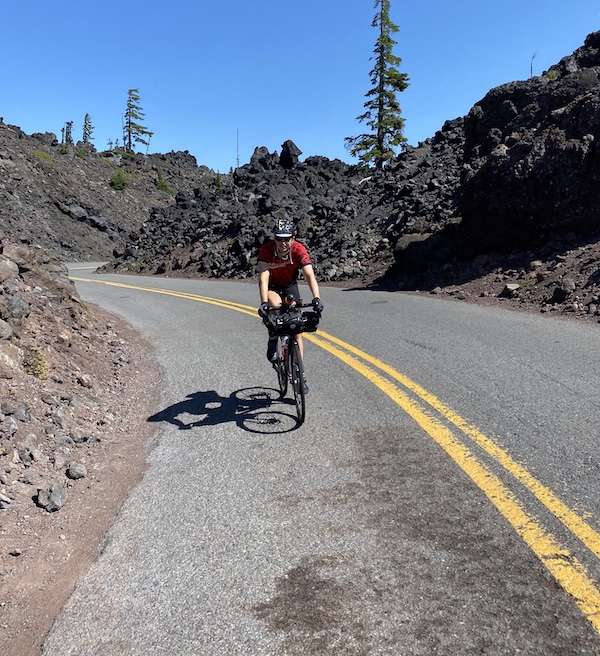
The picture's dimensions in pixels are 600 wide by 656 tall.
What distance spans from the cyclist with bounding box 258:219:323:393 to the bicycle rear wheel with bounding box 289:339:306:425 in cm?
19

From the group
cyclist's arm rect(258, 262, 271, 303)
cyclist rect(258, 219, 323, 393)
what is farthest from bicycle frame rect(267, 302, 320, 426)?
cyclist's arm rect(258, 262, 271, 303)

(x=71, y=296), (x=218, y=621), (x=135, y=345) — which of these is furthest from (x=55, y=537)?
(x=71, y=296)

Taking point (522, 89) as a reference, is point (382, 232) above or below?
below

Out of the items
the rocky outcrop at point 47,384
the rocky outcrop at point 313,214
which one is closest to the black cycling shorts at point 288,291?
the rocky outcrop at point 47,384

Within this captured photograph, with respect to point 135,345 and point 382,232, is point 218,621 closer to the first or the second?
point 135,345

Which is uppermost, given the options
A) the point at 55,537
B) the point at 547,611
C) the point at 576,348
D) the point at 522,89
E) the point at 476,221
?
the point at 522,89

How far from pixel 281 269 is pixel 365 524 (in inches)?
127

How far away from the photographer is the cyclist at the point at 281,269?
549 cm

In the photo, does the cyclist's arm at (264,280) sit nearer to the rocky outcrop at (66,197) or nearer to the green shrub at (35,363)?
the green shrub at (35,363)

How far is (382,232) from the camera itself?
2419 cm

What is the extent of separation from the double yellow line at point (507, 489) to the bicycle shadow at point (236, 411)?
126 cm

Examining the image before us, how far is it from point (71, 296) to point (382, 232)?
17.2 metres

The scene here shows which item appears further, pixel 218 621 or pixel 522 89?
pixel 522 89

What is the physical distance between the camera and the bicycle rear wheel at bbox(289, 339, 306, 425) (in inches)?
196
